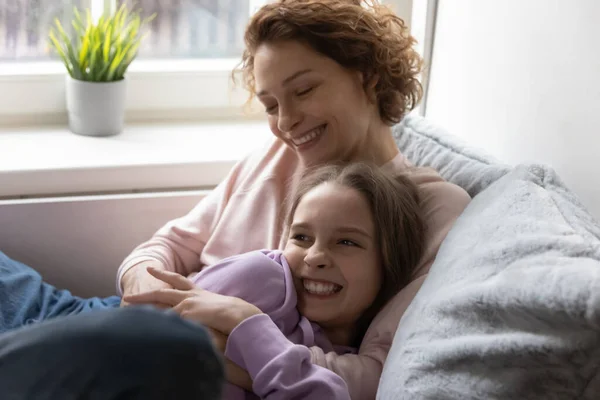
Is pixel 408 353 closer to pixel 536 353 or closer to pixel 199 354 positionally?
pixel 536 353

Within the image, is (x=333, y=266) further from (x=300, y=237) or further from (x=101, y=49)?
(x=101, y=49)

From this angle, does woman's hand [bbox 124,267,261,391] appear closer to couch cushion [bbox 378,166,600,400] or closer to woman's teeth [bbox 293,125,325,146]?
couch cushion [bbox 378,166,600,400]

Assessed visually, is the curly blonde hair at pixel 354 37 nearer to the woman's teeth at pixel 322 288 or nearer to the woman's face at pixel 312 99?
the woman's face at pixel 312 99

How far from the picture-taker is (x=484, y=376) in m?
1.05

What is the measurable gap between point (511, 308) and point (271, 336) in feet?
1.24

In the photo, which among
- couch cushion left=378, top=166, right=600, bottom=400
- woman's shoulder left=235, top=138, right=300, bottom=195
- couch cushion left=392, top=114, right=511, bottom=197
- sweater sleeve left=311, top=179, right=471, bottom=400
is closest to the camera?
couch cushion left=378, top=166, right=600, bottom=400

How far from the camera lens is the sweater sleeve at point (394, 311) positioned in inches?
51.7

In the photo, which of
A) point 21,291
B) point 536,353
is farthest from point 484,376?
point 21,291

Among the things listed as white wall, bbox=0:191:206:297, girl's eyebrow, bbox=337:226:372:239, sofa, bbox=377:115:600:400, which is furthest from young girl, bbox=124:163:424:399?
white wall, bbox=0:191:206:297

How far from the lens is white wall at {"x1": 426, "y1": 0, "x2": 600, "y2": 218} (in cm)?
149

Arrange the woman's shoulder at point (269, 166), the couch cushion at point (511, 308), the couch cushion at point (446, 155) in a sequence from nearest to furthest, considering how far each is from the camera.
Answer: the couch cushion at point (511, 308)
the couch cushion at point (446, 155)
the woman's shoulder at point (269, 166)

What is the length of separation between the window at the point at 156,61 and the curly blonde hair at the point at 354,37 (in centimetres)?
69

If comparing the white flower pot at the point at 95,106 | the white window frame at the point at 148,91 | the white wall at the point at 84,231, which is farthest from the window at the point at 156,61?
the white wall at the point at 84,231

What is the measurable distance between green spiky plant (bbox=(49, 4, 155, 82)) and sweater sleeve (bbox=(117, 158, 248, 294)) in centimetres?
60
